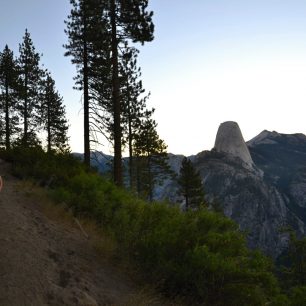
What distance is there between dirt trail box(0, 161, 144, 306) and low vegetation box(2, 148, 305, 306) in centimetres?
78

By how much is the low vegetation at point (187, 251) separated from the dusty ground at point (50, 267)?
0.76 metres

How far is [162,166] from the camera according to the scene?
131 ft

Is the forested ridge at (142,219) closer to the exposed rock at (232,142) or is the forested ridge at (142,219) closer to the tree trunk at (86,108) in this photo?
the tree trunk at (86,108)

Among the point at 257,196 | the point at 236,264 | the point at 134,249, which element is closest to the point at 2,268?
the point at 134,249

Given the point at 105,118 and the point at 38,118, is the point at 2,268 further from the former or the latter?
the point at 38,118

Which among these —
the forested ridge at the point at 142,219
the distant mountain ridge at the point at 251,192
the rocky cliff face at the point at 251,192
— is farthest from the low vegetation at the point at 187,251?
the rocky cliff face at the point at 251,192

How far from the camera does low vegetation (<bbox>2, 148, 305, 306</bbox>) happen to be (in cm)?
748

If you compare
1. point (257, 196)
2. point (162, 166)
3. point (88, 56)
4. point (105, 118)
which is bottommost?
point (257, 196)

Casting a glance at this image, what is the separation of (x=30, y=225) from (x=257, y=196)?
353 feet

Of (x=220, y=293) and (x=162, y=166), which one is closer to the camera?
(x=220, y=293)

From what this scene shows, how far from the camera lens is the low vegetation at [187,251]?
7484 mm

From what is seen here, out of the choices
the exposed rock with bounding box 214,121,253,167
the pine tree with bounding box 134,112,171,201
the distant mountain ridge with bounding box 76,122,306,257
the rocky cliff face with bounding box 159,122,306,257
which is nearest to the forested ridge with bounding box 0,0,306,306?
the pine tree with bounding box 134,112,171,201

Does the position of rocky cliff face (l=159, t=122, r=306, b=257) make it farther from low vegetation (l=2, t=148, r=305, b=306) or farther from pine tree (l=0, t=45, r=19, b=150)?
low vegetation (l=2, t=148, r=305, b=306)

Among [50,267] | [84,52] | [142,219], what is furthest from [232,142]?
[50,267]
